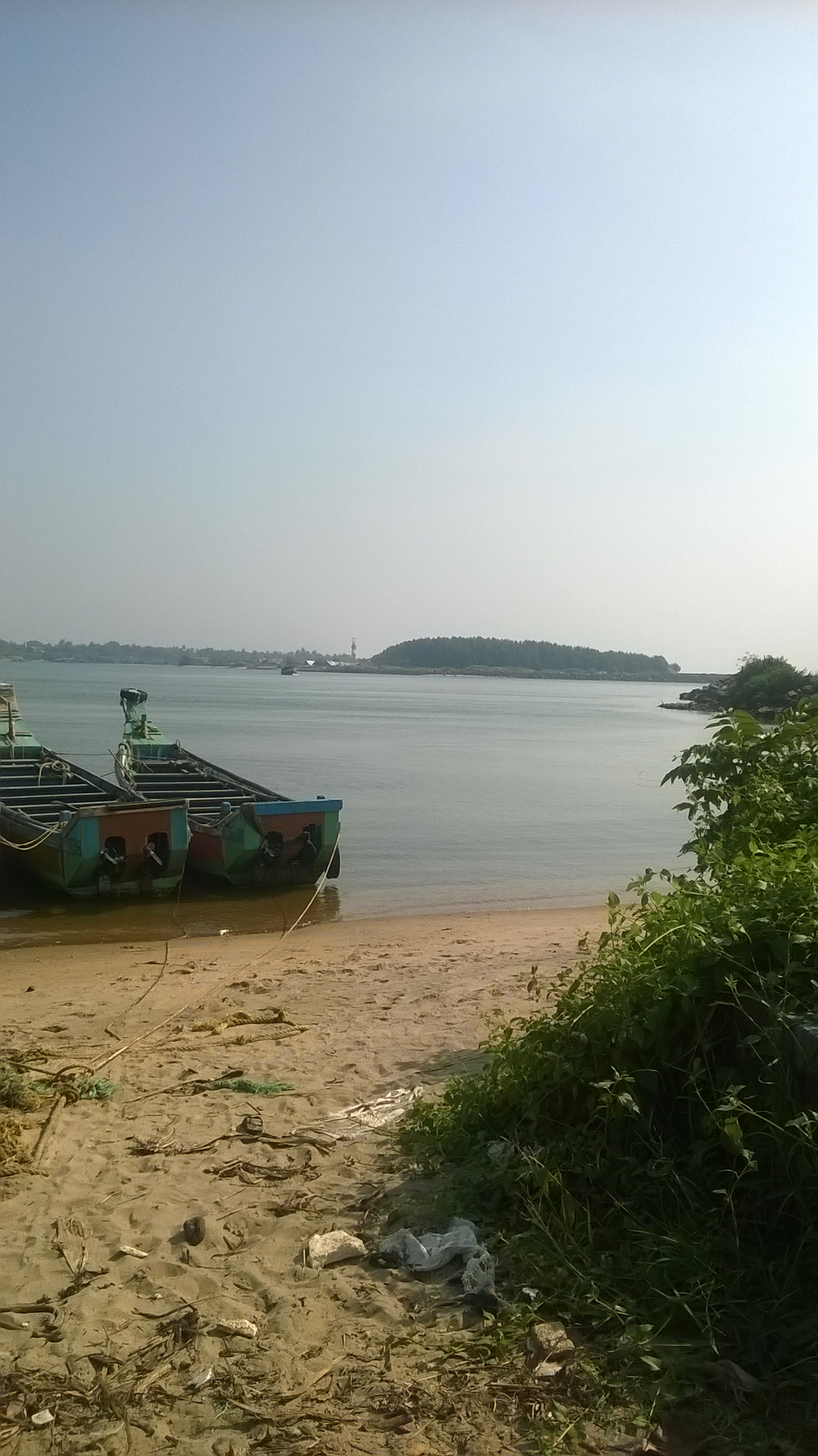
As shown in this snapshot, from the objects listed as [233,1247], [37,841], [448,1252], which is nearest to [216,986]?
[37,841]

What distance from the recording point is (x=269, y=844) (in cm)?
1504

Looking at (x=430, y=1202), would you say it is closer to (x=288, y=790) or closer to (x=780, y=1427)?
(x=780, y=1427)

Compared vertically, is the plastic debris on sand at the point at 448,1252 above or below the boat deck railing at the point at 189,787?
below

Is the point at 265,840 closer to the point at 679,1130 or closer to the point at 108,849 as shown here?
the point at 108,849

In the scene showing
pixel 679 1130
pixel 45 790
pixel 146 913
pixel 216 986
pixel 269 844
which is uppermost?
pixel 679 1130

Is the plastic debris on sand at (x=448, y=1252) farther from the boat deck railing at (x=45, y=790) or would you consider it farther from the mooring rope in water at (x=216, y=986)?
the boat deck railing at (x=45, y=790)

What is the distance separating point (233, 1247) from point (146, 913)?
10.2 meters

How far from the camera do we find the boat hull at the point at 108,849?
44.1ft

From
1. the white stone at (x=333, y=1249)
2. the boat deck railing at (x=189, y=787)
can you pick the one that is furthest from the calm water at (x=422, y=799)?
the white stone at (x=333, y=1249)

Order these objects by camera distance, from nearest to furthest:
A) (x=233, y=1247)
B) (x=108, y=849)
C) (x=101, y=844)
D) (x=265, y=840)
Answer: (x=233, y=1247) < (x=101, y=844) < (x=108, y=849) < (x=265, y=840)

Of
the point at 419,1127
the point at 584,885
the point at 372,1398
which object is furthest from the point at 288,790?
the point at 372,1398

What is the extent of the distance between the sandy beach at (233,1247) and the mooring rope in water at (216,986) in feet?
0.16

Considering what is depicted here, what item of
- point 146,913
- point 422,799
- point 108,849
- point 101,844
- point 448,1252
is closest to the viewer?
point 448,1252

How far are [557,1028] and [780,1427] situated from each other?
5.65 ft
